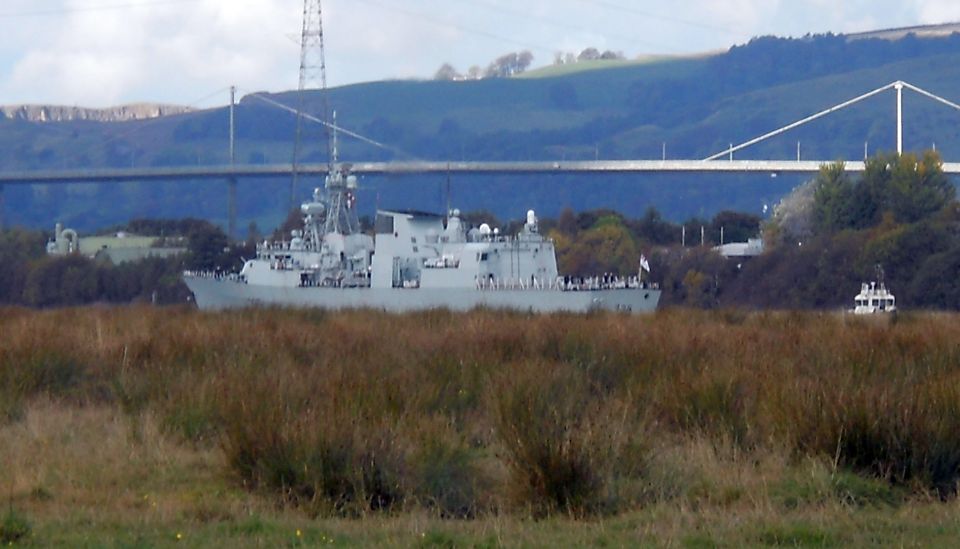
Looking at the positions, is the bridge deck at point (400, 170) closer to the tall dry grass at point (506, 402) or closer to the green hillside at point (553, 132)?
the green hillside at point (553, 132)

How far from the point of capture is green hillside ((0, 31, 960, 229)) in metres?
92.8

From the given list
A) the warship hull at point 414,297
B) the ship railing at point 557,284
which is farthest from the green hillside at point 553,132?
the ship railing at point 557,284

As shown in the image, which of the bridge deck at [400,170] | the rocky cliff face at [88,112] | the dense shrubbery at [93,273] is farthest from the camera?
the rocky cliff face at [88,112]

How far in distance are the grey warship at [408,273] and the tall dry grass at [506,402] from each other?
2097 centimetres

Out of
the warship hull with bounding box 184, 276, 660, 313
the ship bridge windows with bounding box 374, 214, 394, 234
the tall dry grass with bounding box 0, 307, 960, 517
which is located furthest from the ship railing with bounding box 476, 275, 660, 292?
the tall dry grass with bounding box 0, 307, 960, 517

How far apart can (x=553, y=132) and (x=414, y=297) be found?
→ 94.3m

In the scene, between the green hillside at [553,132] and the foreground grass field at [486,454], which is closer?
the foreground grass field at [486,454]

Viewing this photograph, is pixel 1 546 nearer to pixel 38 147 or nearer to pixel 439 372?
pixel 439 372

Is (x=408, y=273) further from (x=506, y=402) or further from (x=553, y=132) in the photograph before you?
(x=553, y=132)

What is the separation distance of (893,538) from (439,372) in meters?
6.51

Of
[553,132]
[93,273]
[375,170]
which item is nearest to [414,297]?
[93,273]

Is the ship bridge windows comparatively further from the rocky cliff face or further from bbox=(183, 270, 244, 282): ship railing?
the rocky cliff face

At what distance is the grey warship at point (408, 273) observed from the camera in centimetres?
4078

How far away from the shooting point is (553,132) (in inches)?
5295
